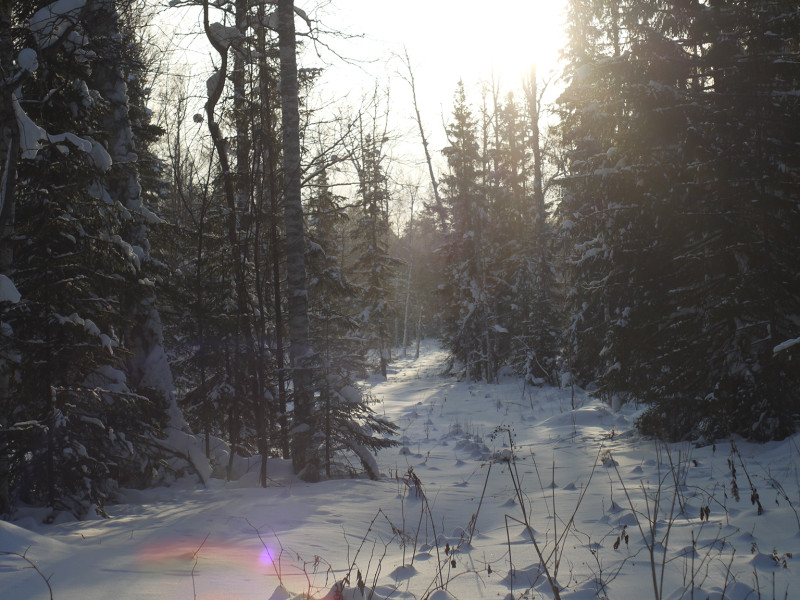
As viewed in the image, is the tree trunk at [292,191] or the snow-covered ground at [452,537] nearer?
the snow-covered ground at [452,537]

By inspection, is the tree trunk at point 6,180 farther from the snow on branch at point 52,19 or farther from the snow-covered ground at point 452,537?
the snow-covered ground at point 452,537

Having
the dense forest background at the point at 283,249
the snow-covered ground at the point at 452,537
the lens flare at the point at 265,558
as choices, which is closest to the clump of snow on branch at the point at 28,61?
the dense forest background at the point at 283,249

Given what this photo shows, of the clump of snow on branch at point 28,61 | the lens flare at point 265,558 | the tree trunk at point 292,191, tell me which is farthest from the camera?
the tree trunk at point 292,191

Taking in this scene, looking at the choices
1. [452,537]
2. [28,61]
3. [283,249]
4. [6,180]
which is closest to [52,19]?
[28,61]

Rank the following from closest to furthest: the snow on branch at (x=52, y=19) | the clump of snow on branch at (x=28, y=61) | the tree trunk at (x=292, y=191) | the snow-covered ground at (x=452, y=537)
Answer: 1. the snow-covered ground at (x=452, y=537)
2. the clump of snow on branch at (x=28, y=61)
3. the snow on branch at (x=52, y=19)
4. the tree trunk at (x=292, y=191)

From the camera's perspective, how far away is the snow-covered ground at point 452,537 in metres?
3.04

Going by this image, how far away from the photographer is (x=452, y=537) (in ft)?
15.0

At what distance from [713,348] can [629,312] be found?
4.47 ft

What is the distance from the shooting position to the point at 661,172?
8477 millimetres

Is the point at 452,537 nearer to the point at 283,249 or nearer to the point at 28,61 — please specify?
the point at 28,61

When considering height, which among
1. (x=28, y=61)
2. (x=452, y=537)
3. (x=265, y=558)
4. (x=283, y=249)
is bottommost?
(x=452, y=537)

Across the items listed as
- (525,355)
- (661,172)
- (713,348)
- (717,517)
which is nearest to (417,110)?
(525,355)

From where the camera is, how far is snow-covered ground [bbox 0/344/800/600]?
304cm

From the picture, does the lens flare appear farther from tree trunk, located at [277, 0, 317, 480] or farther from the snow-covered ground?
tree trunk, located at [277, 0, 317, 480]
